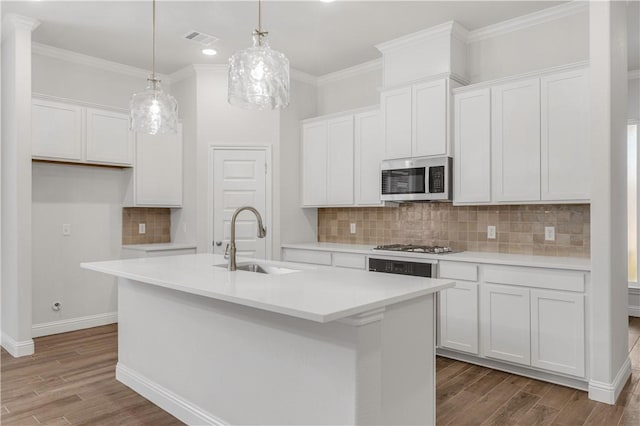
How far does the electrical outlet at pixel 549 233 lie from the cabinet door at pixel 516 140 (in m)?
0.40

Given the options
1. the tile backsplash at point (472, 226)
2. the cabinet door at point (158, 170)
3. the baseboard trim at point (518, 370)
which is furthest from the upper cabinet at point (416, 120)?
the cabinet door at point (158, 170)

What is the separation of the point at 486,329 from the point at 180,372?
2.33m

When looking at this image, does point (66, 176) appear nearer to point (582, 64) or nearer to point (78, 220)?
point (78, 220)

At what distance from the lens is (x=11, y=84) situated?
391cm

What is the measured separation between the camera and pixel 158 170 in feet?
16.6

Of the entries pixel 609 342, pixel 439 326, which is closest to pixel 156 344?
pixel 439 326

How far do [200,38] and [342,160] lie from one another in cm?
191

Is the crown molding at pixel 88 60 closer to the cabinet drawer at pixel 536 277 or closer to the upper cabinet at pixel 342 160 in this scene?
the upper cabinet at pixel 342 160

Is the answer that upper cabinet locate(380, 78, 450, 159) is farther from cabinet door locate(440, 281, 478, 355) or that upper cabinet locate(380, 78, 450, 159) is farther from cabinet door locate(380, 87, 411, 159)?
cabinet door locate(440, 281, 478, 355)

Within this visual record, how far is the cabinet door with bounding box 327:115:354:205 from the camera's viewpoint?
4.83 metres

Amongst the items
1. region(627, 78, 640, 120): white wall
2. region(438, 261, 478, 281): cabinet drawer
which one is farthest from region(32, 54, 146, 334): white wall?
region(627, 78, 640, 120): white wall

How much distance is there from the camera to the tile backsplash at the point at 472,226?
3.63 meters

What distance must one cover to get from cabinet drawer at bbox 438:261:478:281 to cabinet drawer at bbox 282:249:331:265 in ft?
4.40

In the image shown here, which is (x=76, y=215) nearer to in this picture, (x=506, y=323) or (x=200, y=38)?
(x=200, y=38)
